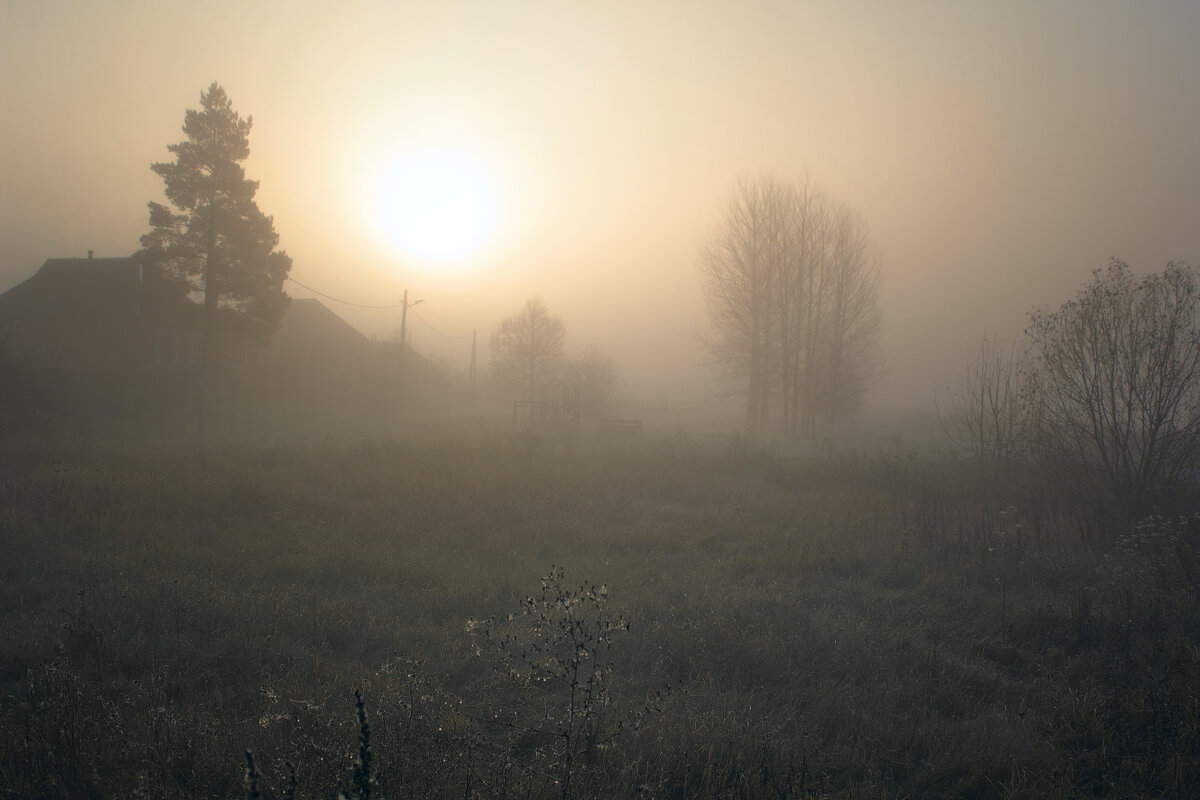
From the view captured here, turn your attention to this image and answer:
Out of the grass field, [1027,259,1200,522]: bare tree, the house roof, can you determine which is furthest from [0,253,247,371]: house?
[1027,259,1200,522]: bare tree

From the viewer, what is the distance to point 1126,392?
8383mm

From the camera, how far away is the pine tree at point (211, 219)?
22.2 m

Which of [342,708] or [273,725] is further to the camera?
[342,708]

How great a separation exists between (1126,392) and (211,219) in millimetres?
26739

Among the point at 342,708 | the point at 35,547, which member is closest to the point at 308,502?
the point at 35,547

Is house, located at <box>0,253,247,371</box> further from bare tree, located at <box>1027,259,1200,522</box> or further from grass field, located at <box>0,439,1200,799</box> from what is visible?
bare tree, located at <box>1027,259,1200,522</box>

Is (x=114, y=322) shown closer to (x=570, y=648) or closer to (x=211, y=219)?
(x=211, y=219)

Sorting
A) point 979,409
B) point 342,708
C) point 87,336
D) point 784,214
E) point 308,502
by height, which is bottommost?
point 342,708

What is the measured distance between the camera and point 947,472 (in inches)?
523

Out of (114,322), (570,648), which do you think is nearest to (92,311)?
(114,322)

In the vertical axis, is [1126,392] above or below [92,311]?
below

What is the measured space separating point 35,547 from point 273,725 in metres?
5.19

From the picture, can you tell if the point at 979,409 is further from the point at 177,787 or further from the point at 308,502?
the point at 177,787

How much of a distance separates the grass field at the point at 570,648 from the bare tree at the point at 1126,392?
0.78m
